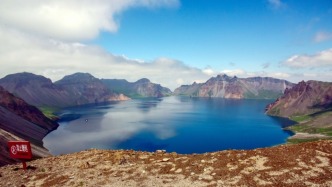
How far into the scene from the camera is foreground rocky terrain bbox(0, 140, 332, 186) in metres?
27.9

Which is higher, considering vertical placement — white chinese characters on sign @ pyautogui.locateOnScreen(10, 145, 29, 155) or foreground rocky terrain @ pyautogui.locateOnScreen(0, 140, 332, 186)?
white chinese characters on sign @ pyautogui.locateOnScreen(10, 145, 29, 155)

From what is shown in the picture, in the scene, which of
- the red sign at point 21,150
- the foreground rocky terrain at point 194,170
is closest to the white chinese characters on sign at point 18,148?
the red sign at point 21,150

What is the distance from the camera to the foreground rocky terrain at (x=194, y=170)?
1097 inches

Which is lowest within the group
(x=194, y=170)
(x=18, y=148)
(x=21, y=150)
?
(x=194, y=170)

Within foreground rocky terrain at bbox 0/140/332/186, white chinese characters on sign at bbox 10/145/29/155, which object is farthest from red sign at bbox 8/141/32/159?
foreground rocky terrain at bbox 0/140/332/186

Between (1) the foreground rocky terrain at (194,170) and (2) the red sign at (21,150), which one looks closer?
(1) the foreground rocky terrain at (194,170)

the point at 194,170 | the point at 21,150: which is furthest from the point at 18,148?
the point at 194,170

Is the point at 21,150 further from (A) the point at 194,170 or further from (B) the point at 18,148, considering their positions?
(A) the point at 194,170

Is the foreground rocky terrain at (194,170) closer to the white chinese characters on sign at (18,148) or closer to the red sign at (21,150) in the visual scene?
the red sign at (21,150)

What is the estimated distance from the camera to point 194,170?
3156 cm

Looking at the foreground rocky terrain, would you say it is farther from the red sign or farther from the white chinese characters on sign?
the white chinese characters on sign

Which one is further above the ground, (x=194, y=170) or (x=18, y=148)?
(x=18, y=148)

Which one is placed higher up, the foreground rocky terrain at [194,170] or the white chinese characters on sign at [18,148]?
the white chinese characters on sign at [18,148]

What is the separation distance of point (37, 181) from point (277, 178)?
89.4ft
